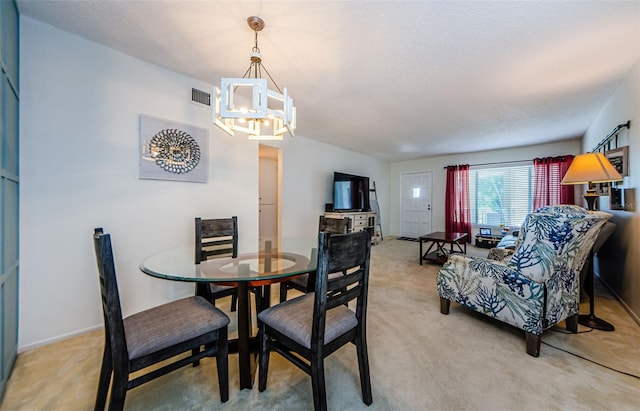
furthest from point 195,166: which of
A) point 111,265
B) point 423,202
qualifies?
point 423,202

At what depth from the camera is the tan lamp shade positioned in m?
2.12

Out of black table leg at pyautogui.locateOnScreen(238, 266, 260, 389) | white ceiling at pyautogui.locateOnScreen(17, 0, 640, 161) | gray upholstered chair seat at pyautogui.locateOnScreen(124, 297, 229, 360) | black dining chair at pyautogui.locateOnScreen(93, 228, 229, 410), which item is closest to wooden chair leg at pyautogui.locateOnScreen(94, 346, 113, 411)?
black dining chair at pyautogui.locateOnScreen(93, 228, 229, 410)

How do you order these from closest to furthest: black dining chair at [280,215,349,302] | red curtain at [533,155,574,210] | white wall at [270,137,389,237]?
black dining chair at [280,215,349,302]
white wall at [270,137,389,237]
red curtain at [533,155,574,210]

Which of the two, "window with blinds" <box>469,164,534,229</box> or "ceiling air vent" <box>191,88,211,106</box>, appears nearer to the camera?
"ceiling air vent" <box>191,88,211,106</box>

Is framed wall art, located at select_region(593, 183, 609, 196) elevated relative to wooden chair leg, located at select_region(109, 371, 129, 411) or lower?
elevated

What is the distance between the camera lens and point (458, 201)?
6.10 metres

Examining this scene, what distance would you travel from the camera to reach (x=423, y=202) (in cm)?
681

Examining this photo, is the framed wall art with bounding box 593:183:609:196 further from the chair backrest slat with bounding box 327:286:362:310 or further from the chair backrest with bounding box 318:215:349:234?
the chair backrest slat with bounding box 327:286:362:310

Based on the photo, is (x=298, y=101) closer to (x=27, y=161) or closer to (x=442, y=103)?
(x=442, y=103)

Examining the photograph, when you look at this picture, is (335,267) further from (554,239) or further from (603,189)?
(603,189)

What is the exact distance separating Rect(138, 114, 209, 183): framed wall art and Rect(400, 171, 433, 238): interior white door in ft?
19.1

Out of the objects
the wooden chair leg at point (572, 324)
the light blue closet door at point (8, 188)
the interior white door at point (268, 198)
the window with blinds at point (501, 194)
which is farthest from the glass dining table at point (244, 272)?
the window with blinds at point (501, 194)

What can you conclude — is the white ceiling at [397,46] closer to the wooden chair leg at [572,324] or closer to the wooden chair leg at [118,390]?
the wooden chair leg at [118,390]

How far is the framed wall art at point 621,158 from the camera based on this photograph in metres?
2.43
